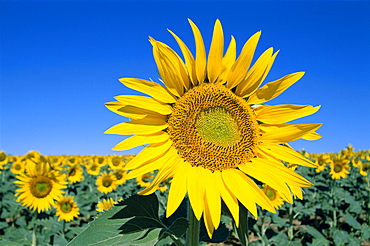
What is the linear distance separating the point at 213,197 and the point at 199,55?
716mm

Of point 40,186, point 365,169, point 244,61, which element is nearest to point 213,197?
point 244,61

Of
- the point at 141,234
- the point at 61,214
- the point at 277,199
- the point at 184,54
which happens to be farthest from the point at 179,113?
the point at 61,214

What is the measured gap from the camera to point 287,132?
1.84 meters

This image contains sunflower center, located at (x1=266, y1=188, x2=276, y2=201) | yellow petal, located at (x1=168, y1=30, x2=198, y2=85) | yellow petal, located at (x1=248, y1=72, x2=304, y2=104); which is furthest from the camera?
sunflower center, located at (x1=266, y1=188, x2=276, y2=201)

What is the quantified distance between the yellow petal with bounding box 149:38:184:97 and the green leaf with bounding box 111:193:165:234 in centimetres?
60

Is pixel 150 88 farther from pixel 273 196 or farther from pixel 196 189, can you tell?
pixel 273 196

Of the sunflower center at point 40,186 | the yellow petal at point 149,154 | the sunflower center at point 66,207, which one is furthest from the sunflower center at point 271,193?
the yellow petal at point 149,154

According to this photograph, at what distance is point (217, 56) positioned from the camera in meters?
1.78

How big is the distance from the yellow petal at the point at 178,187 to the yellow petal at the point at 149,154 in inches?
4.1

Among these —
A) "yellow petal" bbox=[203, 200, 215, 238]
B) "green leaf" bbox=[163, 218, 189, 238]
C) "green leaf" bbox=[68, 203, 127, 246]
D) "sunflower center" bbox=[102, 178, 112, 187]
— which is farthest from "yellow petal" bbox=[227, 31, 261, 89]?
"sunflower center" bbox=[102, 178, 112, 187]

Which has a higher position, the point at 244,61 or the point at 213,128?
the point at 244,61

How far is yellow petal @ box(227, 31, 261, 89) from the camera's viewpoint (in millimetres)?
1782

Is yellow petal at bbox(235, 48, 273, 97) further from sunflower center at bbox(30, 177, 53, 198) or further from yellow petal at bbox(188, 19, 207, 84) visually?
sunflower center at bbox(30, 177, 53, 198)

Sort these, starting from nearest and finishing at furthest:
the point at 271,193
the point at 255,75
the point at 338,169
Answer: the point at 255,75, the point at 271,193, the point at 338,169
